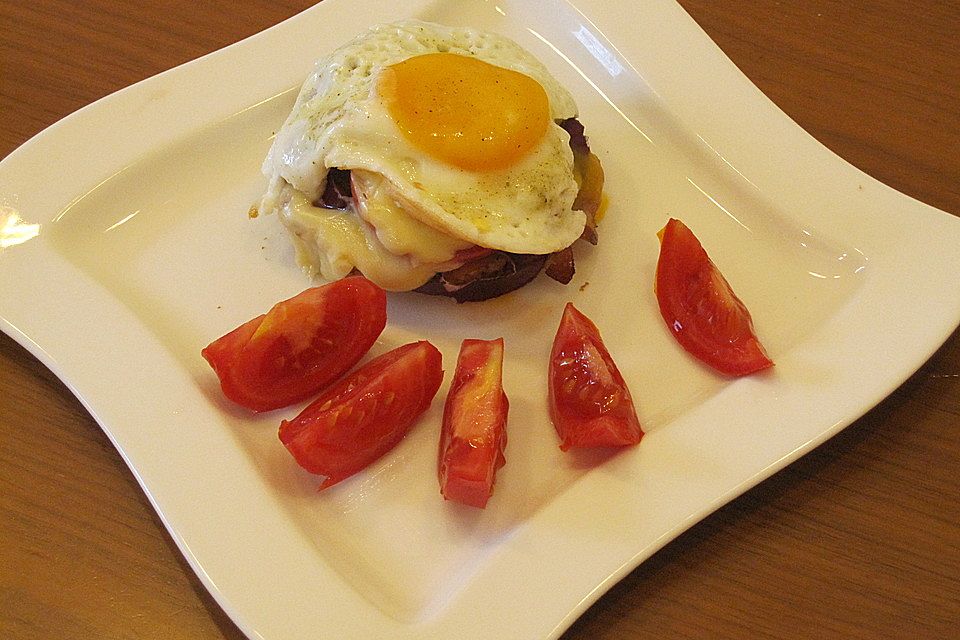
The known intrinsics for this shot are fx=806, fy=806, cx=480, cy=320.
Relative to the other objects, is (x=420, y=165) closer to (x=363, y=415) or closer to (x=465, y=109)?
(x=465, y=109)

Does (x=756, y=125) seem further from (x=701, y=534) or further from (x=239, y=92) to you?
(x=239, y=92)

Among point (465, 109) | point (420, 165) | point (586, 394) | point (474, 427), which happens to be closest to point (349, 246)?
point (420, 165)

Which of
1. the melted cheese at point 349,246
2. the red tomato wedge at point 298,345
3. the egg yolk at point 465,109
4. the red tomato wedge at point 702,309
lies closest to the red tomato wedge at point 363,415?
the red tomato wedge at point 298,345

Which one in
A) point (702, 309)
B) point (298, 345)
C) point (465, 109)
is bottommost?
point (298, 345)

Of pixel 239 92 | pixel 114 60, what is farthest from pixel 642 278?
pixel 114 60

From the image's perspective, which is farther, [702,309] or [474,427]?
[702,309]

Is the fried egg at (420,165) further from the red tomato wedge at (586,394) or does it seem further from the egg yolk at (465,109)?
the red tomato wedge at (586,394)
